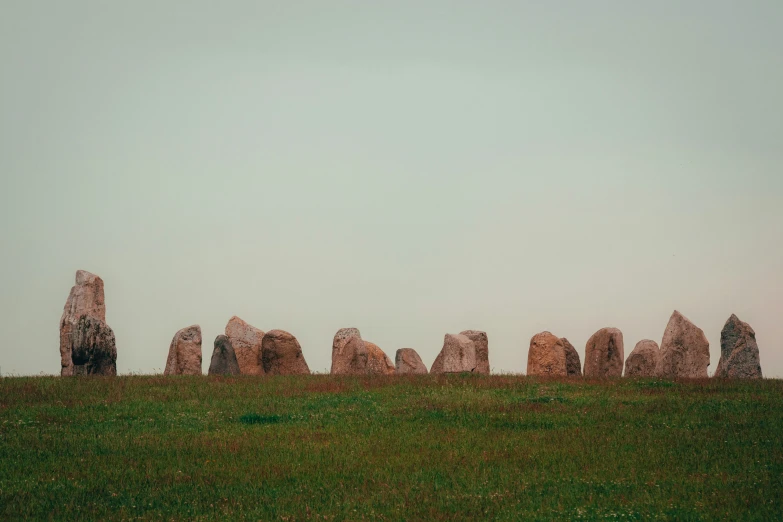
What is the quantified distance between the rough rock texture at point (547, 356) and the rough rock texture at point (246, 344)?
1126 centimetres

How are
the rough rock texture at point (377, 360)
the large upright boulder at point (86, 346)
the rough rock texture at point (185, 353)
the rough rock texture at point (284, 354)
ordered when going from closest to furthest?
1. the large upright boulder at point (86, 346)
2. the rough rock texture at point (185, 353)
3. the rough rock texture at point (284, 354)
4. the rough rock texture at point (377, 360)

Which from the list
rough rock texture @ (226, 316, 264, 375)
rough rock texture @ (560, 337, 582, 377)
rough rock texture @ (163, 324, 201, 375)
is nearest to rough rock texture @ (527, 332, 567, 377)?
rough rock texture @ (560, 337, 582, 377)

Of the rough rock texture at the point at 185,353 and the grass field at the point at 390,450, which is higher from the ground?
the rough rock texture at the point at 185,353

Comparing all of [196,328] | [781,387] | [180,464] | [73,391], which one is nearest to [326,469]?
[180,464]

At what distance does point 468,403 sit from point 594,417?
3675 mm

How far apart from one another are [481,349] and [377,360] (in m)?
4.73

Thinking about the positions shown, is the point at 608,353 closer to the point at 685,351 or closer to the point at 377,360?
the point at 685,351

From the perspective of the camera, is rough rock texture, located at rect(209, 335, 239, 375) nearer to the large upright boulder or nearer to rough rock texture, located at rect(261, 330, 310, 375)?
rough rock texture, located at rect(261, 330, 310, 375)

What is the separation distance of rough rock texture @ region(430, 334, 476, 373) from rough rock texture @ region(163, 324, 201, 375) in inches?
393

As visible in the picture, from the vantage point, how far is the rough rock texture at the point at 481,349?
40.5 metres

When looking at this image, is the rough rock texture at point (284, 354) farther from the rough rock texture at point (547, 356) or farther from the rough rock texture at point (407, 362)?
the rough rock texture at point (547, 356)

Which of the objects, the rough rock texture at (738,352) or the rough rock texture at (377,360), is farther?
the rough rock texture at (377,360)

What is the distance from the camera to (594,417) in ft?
82.1

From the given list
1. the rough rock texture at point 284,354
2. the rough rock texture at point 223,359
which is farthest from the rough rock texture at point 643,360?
the rough rock texture at point 223,359
